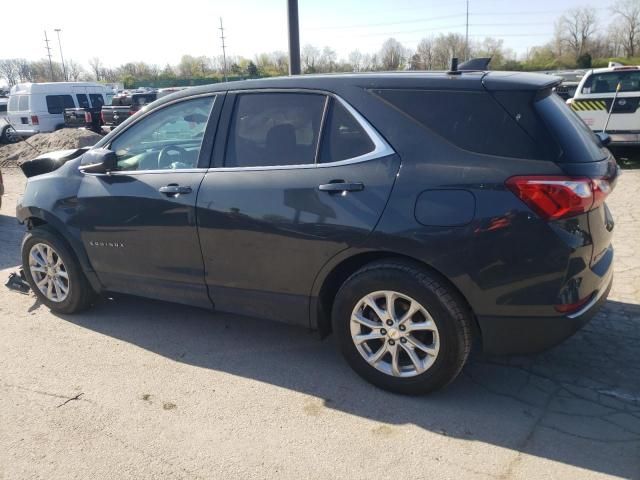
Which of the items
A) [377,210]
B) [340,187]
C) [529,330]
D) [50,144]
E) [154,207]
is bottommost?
[50,144]

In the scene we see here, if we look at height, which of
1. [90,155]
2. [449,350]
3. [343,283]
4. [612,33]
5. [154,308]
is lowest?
[154,308]

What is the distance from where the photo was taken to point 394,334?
310cm

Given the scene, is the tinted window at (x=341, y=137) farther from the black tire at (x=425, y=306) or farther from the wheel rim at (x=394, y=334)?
the wheel rim at (x=394, y=334)

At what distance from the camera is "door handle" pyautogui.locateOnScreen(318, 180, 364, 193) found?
3029 millimetres

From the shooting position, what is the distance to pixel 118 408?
10.5 feet

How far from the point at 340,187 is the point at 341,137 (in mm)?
330

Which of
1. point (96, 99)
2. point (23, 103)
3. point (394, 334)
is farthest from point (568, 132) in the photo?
point (96, 99)

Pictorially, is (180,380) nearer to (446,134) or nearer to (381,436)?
(381,436)

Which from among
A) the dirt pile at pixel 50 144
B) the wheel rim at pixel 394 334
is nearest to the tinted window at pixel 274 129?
the wheel rim at pixel 394 334

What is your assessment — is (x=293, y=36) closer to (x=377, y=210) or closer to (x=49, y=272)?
(x=49, y=272)

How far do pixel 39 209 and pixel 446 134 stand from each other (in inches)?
132

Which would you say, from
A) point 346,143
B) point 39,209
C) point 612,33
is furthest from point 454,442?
point 612,33

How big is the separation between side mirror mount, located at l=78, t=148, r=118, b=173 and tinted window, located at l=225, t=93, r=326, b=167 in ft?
3.23

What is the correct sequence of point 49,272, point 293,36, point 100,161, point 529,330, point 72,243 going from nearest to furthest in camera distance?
point 529,330 < point 100,161 < point 72,243 < point 49,272 < point 293,36
